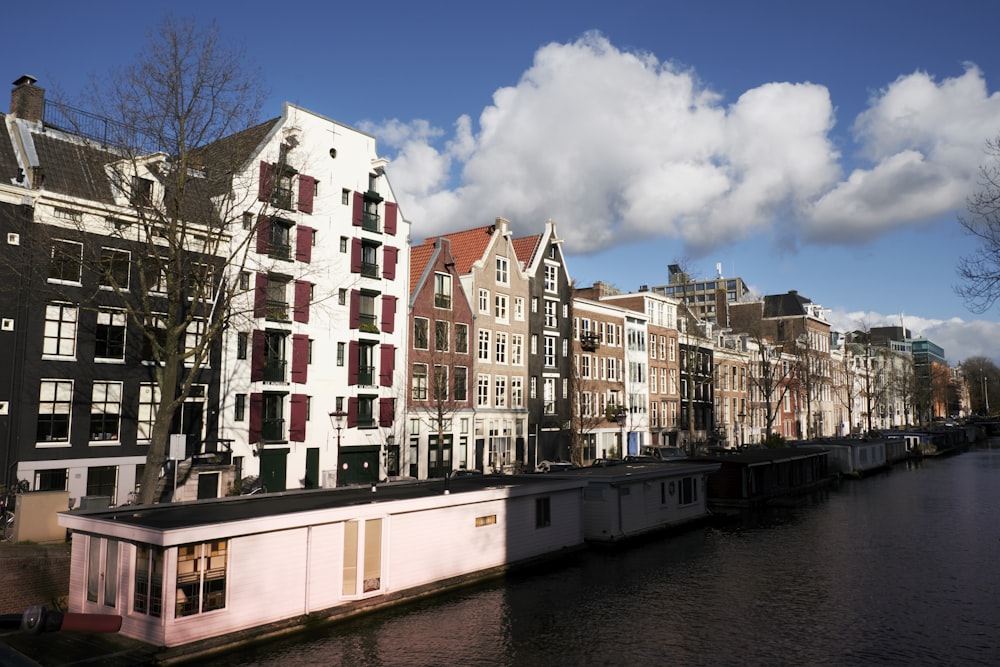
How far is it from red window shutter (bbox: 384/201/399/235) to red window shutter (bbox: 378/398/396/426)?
11323 millimetres

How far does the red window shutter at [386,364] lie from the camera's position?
4919cm

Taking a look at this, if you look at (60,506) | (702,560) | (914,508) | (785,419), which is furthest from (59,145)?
(785,419)

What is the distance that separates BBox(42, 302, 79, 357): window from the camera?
33375 mm

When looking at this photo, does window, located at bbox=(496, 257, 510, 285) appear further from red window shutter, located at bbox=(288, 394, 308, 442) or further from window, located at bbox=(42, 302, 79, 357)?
window, located at bbox=(42, 302, 79, 357)

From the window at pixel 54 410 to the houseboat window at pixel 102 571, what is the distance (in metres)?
15.5

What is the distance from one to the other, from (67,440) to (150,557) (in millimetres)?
18360

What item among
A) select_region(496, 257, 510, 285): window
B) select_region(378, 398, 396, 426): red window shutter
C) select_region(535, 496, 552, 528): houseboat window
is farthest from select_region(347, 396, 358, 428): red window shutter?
select_region(535, 496, 552, 528): houseboat window

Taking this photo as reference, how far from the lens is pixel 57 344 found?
1328 inches

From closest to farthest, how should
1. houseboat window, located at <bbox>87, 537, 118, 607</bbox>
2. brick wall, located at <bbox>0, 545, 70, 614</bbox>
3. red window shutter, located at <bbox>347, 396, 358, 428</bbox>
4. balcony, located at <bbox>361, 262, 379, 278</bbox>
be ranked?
houseboat window, located at <bbox>87, 537, 118, 607</bbox>, brick wall, located at <bbox>0, 545, 70, 614</bbox>, red window shutter, located at <bbox>347, 396, 358, 428</bbox>, balcony, located at <bbox>361, 262, 379, 278</bbox>

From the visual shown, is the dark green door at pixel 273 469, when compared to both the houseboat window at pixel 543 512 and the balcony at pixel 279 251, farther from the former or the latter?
the houseboat window at pixel 543 512

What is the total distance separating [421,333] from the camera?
52.8 meters

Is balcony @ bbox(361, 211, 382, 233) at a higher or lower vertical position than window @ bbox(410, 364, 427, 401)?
higher

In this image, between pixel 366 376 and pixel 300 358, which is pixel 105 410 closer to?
pixel 300 358

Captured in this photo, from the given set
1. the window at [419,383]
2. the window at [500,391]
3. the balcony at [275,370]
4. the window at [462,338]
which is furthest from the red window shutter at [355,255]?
the window at [500,391]
